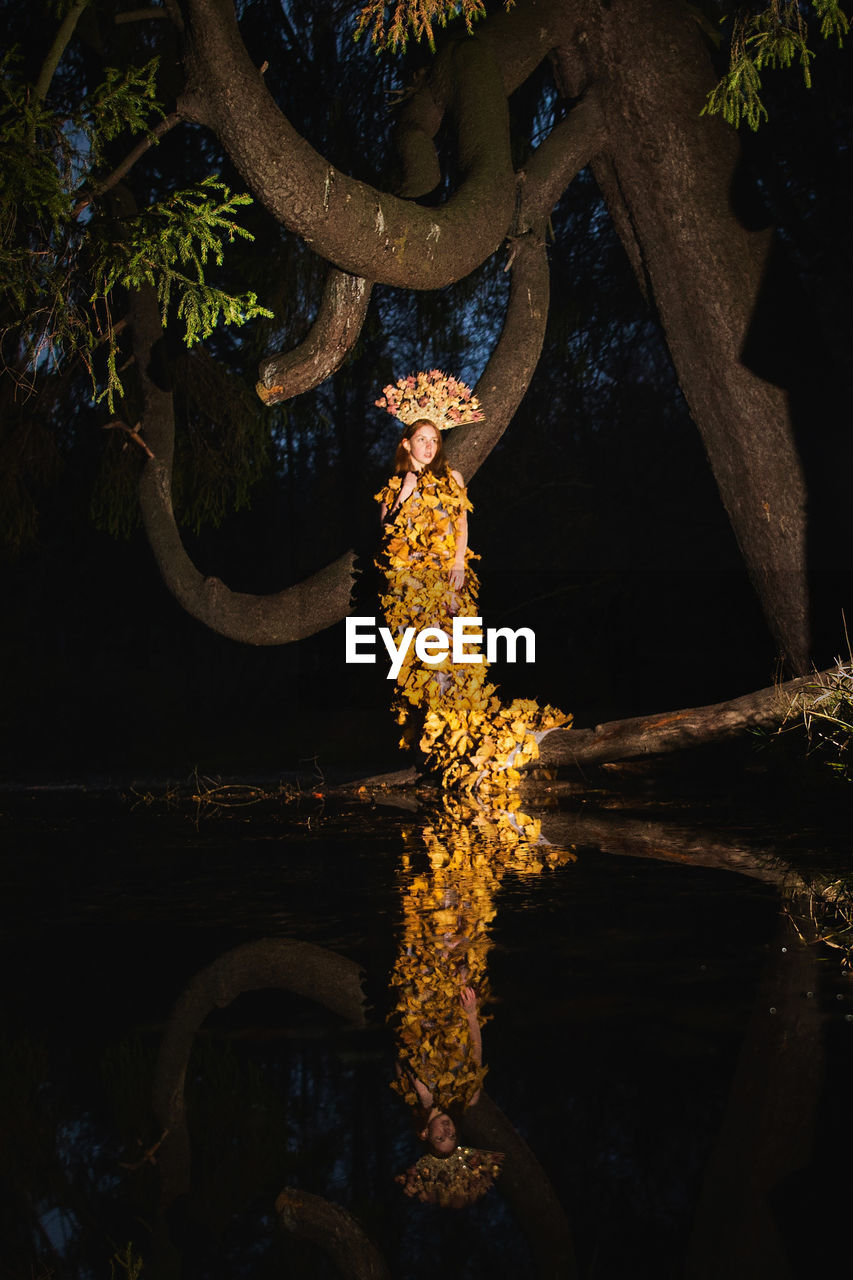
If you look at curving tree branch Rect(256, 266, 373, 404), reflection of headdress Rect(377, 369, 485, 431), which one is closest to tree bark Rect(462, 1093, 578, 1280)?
curving tree branch Rect(256, 266, 373, 404)

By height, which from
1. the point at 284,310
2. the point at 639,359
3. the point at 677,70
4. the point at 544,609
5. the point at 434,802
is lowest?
the point at 434,802

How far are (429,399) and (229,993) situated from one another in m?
5.64

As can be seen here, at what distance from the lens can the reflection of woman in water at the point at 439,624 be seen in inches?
293

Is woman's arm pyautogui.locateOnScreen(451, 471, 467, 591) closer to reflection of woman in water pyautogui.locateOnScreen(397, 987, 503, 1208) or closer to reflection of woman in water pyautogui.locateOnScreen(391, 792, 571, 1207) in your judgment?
reflection of woman in water pyautogui.locateOnScreen(391, 792, 571, 1207)

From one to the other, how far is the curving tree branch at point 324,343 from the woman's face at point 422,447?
842 millimetres

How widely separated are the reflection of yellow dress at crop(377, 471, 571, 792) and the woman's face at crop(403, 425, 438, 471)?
5.9 inches

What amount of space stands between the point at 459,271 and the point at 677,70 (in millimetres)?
2662

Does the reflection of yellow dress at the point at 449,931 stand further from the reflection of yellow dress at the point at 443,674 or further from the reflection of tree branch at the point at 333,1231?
the reflection of yellow dress at the point at 443,674

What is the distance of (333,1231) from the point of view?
74.2 inches

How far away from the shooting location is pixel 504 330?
29.7ft

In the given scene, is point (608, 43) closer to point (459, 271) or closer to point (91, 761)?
point (459, 271)

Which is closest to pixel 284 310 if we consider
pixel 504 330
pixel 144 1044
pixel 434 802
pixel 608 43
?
pixel 504 330

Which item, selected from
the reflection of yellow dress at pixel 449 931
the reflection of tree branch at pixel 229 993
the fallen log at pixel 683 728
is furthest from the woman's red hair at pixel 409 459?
the reflection of tree branch at pixel 229 993

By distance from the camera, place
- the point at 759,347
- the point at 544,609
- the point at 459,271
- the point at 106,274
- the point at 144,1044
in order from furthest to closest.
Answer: the point at 544,609, the point at 759,347, the point at 459,271, the point at 106,274, the point at 144,1044
